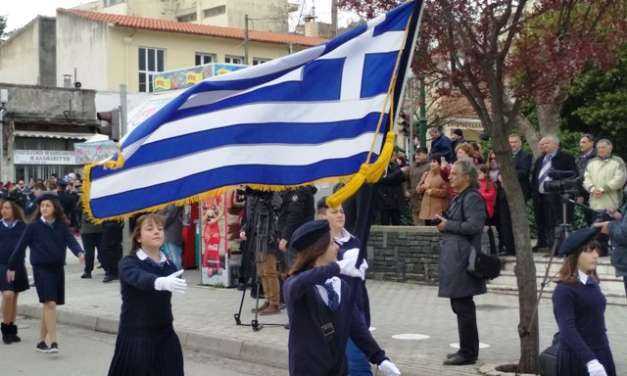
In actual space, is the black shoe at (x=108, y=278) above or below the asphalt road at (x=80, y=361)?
above

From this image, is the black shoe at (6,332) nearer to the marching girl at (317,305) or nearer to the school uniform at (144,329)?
the school uniform at (144,329)

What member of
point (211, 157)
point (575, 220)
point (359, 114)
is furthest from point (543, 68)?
point (575, 220)

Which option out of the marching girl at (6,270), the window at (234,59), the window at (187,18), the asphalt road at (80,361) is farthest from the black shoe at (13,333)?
the window at (187,18)

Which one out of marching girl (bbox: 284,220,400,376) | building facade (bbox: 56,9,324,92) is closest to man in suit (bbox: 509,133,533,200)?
marching girl (bbox: 284,220,400,376)

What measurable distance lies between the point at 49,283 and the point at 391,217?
7.64 meters

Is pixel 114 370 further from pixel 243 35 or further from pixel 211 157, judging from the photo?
pixel 243 35

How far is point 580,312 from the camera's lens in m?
5.76

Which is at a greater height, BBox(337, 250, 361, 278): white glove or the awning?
the awning

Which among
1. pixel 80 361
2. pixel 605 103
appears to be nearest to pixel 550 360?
pixel 80 361

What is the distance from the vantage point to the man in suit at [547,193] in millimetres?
13203

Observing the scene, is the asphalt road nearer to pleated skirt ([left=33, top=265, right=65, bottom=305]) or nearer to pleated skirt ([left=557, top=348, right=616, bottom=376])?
pleated skirt ([left=33, top=265, right=65, bottom=305])

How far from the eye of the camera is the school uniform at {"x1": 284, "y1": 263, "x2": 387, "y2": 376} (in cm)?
491

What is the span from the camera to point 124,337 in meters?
6.23

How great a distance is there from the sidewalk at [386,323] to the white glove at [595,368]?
8.71 ft
